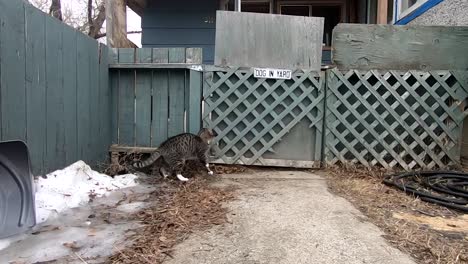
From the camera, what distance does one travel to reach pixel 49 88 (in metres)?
3.59

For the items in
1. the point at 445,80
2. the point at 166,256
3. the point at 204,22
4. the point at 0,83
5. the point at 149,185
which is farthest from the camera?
the point at 204,22

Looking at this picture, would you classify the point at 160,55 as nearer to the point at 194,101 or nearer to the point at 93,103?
the point at 194,101

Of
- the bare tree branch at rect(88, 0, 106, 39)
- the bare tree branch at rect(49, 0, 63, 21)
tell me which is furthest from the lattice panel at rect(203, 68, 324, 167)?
the bare tree branch at rect(49, 0, 63, 21)

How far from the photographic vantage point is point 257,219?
2986 mm

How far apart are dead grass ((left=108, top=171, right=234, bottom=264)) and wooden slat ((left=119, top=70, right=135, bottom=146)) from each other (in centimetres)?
135

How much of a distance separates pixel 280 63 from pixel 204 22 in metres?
3.88

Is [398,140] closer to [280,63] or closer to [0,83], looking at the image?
[280,63]

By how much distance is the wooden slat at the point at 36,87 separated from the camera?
128 inches

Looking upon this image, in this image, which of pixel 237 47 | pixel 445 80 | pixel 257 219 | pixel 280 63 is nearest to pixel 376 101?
pixel 445 80

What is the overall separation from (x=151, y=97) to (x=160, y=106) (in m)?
0.18

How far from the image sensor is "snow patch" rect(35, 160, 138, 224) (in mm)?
3043

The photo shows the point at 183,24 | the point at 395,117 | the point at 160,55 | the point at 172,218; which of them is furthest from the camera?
the point at 183,24

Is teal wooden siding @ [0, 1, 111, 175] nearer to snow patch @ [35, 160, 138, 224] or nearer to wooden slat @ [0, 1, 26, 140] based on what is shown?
wooden slat @ [0, 1, 26, 140]

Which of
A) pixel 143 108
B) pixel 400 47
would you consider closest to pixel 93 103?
pixel 143 108
